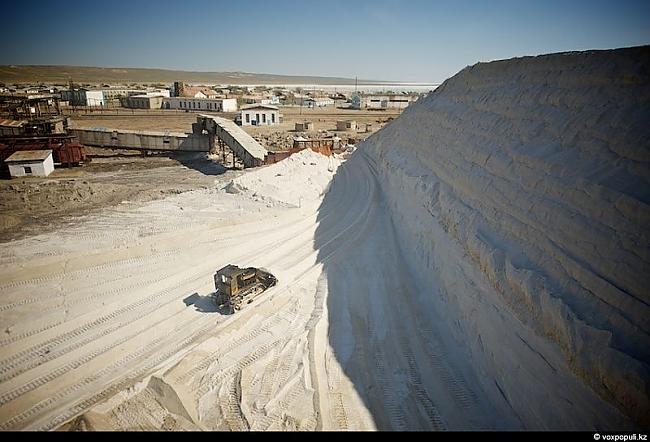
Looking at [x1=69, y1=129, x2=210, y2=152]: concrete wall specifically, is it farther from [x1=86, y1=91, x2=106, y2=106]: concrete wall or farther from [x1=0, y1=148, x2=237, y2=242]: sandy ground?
[x1=86, y1=91, x2=106, y2=106]: concrete wall

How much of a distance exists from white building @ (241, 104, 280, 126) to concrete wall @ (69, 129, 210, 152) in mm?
14960

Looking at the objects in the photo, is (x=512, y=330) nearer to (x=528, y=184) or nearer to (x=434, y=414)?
(x=434, y=414)

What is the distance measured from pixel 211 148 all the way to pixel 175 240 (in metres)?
16.6

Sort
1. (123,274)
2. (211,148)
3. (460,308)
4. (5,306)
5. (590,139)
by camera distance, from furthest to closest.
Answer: (211,148)
(123,274)
(5,306)
(460,308)
(590,139)

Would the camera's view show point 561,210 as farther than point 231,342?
No

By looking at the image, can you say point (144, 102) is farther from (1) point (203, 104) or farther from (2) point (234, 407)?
(2) point (234, 407)

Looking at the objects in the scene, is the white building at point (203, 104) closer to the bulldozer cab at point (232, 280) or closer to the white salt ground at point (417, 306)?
the white salt ground at point (417, 306)

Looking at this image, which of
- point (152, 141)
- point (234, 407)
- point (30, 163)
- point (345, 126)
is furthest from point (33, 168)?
point (345, 126)

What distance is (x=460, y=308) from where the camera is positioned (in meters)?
7.66

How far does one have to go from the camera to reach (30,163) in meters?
20.9

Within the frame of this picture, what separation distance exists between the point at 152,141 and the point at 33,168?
7.50 metres

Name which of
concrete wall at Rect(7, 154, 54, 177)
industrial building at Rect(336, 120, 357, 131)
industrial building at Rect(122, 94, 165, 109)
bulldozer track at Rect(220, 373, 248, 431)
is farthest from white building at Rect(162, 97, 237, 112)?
bulldozer track at Rect(220, 373, 248, 431)

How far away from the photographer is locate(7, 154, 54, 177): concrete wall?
67.4 feet
